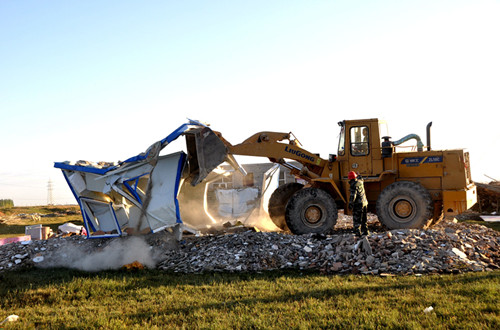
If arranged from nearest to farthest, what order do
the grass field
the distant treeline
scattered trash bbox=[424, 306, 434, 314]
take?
the grass field → scattered trash bbox=[424, 306, 434, 314] → the distant treeline

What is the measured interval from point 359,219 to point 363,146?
2298 millimetres

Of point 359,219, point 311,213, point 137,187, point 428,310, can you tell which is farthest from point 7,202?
point 428,310

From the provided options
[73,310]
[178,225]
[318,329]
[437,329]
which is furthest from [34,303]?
[437,329]

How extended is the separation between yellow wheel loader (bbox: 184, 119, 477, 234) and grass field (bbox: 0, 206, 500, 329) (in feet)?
11.7

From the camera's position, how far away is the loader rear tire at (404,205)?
1077cm

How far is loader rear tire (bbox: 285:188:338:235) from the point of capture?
11.3m

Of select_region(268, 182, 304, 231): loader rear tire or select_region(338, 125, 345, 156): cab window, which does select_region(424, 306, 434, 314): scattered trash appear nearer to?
select_region(338, 125, 345, 156): cab window

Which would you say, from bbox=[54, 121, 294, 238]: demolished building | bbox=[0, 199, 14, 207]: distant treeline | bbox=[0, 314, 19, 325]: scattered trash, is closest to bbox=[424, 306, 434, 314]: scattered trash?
bbox=[0, 314, 19, 325]: scattered trash

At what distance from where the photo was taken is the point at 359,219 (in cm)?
1020

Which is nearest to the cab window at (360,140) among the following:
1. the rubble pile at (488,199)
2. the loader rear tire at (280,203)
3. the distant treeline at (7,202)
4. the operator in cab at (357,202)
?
the operator in cab at (357,202)

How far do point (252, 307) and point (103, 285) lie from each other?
3.07 metres

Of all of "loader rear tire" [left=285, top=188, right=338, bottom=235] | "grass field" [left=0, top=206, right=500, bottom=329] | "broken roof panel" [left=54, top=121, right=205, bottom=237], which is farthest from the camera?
"loader rear tire" [left=285, top=188, right=338, bottom=235]

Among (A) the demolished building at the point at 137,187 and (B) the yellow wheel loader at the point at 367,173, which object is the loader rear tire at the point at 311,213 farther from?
(A) the demolished building at the point at 137,187

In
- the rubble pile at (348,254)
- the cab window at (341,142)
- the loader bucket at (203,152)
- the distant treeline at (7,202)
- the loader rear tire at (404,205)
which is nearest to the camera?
the rubble pile at (348,254)
